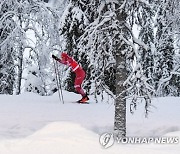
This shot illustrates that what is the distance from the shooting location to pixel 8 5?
1794 centimetres

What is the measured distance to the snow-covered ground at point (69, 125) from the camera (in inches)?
215

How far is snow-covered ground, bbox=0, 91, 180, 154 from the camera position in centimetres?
545

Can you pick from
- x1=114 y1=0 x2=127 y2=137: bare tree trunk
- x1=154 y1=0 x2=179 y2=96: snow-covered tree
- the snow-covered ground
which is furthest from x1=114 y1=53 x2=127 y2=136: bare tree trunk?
x1=154 y1=0 x2=179 y2=96: snow-covered tree

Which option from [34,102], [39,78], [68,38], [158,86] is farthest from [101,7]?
[158,86]

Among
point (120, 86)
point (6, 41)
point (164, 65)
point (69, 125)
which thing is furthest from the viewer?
point (164, 65)

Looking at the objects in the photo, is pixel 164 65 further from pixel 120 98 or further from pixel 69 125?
pixel 69 125

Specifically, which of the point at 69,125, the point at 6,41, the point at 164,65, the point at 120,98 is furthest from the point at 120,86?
the point at 164,65

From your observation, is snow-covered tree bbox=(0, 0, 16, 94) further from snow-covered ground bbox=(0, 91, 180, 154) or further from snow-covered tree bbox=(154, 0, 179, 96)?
snow-covered tree bbox=(154, 0, 179, 96)

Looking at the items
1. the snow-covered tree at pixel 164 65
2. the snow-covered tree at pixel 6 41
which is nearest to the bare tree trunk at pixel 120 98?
the snow-covered tree at pixel 6 41

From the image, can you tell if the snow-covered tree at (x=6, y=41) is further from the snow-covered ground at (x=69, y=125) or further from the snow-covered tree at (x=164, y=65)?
the snow-covered tree at (x=164, y=65)

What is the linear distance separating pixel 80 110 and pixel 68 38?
18.1ft

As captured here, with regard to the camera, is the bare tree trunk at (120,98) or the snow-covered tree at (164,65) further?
the snow-covered tree at (164,65)

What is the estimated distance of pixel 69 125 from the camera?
293 inches

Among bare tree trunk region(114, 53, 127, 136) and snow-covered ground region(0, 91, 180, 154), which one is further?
bare tree trunk region(114, 53, 127, 136)
